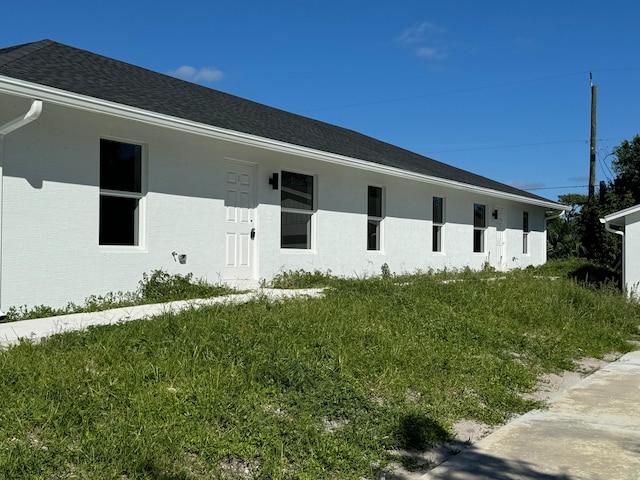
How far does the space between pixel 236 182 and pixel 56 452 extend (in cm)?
767

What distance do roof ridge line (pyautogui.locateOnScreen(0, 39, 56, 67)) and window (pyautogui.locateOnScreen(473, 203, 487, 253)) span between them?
1310cm

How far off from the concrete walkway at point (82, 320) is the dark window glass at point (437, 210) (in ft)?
29.8

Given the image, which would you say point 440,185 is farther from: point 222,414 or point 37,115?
point 222,414

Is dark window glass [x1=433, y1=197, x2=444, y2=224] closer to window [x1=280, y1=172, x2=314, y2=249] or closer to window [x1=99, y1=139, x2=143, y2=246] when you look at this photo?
window [x1=280, y1=172, x2=314, y2=249]

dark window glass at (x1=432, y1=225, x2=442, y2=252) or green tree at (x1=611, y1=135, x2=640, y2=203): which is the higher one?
green tree at (x1=611, y1=135, x2=640, y2=203)

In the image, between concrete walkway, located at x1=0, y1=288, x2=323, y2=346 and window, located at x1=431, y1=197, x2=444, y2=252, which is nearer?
concrete walkway, located at x1=0, y1=288, x2=323, y2=346

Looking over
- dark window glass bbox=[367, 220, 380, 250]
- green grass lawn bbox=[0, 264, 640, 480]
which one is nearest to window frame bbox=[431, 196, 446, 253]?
dark window glass bbox=[367, 220, 380, 250]

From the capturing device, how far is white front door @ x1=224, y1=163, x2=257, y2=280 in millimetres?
10719

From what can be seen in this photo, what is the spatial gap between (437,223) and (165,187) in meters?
9.52

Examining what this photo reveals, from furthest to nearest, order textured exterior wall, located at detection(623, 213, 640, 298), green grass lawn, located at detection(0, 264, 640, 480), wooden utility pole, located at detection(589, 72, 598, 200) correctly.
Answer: wooden utility pole, located at detection(589, 72, 598, 200) < textured exterior wall, located at detection(623, 213, 640, 298) < green grass lawn, located at detection(0, 264, 640, 480)

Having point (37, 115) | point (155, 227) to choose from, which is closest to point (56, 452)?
point (37, 115)

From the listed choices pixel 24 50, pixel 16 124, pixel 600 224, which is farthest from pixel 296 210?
pixel 600 224

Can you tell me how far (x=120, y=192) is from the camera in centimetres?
880

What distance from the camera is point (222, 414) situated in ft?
14.0
